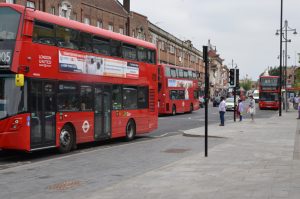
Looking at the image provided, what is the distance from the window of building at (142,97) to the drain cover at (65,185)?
10509 mm

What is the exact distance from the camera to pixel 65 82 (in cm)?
1559

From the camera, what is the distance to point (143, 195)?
8.51 m

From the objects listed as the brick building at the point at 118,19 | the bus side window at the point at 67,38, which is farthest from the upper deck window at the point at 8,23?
the brick building at the point at 118,19

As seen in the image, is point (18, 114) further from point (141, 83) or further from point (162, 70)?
point (162, 70)

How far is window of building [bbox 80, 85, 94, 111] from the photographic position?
1656 cm

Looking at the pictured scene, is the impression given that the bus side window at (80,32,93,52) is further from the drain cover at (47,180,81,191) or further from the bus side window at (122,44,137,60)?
the drain cover at (47,180,81,191)

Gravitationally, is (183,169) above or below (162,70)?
below

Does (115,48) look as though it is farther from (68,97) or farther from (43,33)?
(43,33)

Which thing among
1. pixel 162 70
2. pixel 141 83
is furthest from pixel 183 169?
pixel 162 70

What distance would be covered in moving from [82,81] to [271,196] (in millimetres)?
9713

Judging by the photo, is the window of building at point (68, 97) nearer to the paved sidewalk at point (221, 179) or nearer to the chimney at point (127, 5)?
the paved sidewalk at point (221, 179)

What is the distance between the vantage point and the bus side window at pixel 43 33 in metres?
14.0

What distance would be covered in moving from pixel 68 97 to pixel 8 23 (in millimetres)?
3198

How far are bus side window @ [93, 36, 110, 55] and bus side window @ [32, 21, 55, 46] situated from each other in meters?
2.56
